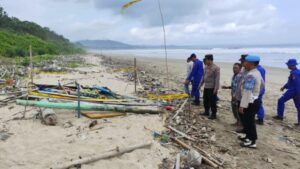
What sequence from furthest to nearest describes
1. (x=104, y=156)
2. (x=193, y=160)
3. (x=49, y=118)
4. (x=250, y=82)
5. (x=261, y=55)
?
1. (x=261, y=55)
2. (x=49, y=118)
3. (x=250, y=82)
4. (x=193, y=160)
5. (x=104, y=156)

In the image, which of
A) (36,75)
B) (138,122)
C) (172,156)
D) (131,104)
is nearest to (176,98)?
(131,104)

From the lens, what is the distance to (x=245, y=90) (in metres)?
5.36

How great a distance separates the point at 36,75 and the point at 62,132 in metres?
9.58

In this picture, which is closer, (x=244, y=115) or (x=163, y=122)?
(x=244, y=115)

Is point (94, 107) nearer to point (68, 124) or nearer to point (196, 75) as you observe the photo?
point (68, 124)

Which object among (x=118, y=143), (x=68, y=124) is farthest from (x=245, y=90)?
(x=68, y=124)

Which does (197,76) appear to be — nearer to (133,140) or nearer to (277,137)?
(277,137)

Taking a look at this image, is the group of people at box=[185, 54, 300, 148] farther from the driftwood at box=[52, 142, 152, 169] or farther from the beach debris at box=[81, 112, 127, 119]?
the beach debris at box=[81, 112, 127, 119]

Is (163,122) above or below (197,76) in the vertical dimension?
below

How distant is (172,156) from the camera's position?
16.6 feet

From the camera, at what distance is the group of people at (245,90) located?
529 cm

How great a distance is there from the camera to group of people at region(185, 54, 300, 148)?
17.4 ft

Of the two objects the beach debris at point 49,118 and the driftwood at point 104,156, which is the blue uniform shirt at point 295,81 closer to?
the driftwood at point 104,156

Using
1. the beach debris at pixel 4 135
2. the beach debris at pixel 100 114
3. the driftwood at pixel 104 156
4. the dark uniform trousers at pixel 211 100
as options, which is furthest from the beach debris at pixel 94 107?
the driftwood at pixel 104 156
